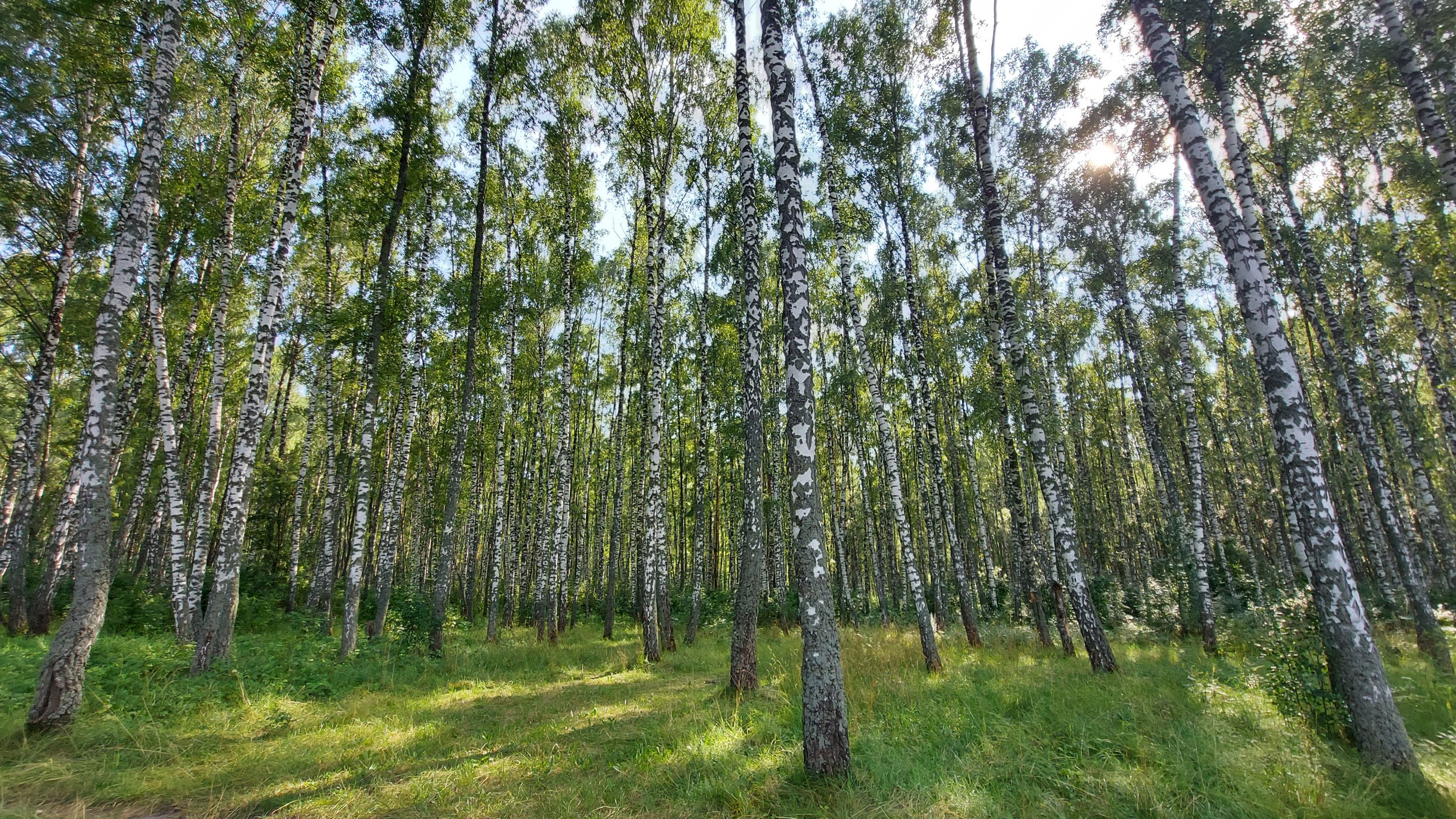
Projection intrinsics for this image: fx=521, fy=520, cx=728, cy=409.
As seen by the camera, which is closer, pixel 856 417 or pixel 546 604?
pixel 546 604

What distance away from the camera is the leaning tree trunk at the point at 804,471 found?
4.91 m

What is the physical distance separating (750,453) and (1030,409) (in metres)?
5.51

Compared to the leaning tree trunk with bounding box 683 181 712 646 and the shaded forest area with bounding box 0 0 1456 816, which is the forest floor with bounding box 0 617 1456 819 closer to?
the shaded forest area with bounding box 0 0 1456 816

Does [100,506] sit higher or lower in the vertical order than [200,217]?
lower

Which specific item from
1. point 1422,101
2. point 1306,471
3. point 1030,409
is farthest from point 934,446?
point 1422,101

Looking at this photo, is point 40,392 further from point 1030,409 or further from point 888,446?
point 1030,409

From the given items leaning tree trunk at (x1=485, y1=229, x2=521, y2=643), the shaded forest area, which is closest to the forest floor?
→ the shaded forest area

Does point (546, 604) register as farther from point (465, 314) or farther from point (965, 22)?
point (965, 22)

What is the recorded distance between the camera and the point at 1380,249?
16375mm

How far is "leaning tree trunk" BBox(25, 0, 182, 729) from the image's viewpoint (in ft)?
19.8

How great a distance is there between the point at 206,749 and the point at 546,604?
11188 mm

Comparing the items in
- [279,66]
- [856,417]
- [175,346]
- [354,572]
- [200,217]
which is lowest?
[354,572]

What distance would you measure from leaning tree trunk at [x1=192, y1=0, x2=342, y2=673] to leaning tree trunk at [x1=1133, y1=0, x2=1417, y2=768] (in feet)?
45.8

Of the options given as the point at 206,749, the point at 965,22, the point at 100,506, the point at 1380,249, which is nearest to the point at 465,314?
the point at 100,506
